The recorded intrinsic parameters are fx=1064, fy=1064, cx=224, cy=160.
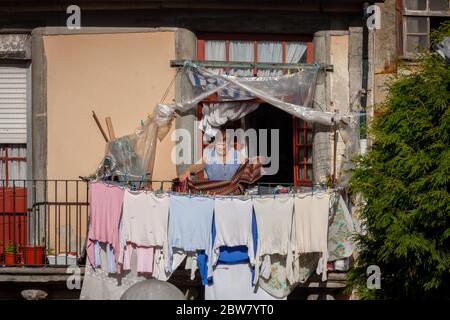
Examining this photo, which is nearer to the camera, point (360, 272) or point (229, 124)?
point (360, 272)

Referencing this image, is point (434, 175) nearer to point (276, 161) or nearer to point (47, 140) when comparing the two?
point (276, 161)

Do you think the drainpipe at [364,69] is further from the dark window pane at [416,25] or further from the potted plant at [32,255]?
the potted plant at [32,255]

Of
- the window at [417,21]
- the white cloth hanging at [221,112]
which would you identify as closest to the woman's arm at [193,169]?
the white cloth hanging at [221,112]

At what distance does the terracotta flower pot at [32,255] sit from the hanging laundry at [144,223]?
3.92ft

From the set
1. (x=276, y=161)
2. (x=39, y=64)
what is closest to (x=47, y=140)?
(x=39, y=64)

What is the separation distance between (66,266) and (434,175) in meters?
4.97

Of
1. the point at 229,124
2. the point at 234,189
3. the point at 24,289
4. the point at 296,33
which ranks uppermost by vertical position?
the point at 296,33

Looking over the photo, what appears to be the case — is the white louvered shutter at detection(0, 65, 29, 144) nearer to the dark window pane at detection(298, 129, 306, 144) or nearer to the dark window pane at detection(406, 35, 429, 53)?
the dark window pane at detection(298, 129, 306, 144)

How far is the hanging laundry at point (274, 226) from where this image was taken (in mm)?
13133

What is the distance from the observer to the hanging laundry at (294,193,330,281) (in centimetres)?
1323

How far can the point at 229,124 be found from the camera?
46.8 ft

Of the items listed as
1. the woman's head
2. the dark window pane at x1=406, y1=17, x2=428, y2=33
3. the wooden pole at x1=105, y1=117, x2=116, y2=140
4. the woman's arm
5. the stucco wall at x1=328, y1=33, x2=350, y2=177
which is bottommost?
the woman's arm

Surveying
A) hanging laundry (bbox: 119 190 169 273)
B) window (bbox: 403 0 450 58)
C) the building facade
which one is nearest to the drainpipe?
the building facade

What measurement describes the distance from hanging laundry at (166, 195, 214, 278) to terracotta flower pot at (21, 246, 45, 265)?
186cm
